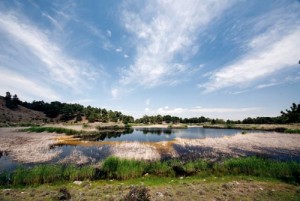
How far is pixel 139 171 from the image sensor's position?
2008 cm

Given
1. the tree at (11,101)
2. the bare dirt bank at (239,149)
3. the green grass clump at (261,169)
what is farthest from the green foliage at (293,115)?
the tree at (11,101)

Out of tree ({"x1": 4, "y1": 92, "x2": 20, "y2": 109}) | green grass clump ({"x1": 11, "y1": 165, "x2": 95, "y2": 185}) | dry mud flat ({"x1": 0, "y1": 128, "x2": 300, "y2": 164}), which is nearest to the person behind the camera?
green grass clump ({"x1": 11, "y1": 165, "x2": 95, "y2": 185})

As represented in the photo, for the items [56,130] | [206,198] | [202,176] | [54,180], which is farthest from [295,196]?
[56,130]

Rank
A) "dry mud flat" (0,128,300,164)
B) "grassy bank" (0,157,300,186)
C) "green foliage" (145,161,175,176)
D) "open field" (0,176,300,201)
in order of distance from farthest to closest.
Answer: "dry mud flat" (0,128,300,164), "green foliage" (145,161,175,176), "grassy bank" (0,157,300,186), "open field" (0,176,300,201)

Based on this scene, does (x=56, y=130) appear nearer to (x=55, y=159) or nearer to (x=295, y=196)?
(x=55, y=159)

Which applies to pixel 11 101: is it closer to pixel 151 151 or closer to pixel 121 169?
pixel 151 151

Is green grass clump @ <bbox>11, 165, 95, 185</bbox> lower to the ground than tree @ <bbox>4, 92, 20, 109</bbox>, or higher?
lower

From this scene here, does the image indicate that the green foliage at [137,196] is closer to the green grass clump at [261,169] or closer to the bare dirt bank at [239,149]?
the green grass clump at [261,169]

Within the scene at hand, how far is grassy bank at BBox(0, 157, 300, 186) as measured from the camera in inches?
687

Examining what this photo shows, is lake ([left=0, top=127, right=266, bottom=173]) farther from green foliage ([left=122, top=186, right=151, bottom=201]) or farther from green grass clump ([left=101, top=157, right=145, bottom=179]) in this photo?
green foliage ([left=122, top=186, right=151, bottom=201])

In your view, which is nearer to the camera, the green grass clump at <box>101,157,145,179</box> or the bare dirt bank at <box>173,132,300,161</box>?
the green grass clump at <box>101,157,145,179</box>

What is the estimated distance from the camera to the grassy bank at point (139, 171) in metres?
17.4

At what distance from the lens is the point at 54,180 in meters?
18.0

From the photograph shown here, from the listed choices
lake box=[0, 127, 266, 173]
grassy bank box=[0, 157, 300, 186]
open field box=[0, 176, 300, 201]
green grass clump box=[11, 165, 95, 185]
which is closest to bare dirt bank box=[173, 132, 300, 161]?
grassy bank box=[0, 157, 300, 186]
